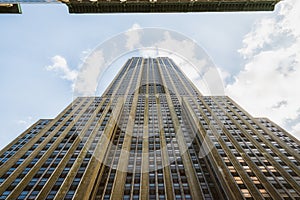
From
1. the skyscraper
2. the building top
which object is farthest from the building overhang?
the skyscraper

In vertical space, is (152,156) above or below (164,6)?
below

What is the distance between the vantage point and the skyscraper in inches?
1448

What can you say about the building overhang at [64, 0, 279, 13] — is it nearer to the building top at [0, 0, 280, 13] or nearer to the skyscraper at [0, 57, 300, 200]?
the building top at [0, 0, 280, 13]

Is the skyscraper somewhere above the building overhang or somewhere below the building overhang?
below

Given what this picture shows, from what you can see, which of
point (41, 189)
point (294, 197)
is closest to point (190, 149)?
point (294, 197)

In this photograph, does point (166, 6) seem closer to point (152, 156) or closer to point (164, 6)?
point (164, 6)

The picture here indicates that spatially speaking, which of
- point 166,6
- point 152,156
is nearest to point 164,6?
point 166,6

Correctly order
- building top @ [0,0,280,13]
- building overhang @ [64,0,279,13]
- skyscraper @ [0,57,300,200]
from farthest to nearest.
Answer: skyscraper @ [0,57,300,200], building overhang @ [64,0,279,13], building top @ [0,0,280,13]

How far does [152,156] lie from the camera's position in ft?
165

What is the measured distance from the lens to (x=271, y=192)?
33500 millimetres

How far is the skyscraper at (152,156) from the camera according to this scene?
36781 mm

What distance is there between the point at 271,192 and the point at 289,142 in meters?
21.7

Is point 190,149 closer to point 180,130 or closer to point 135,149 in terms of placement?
point 180,130

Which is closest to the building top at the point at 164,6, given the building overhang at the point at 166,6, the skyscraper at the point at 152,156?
the building overhang at the point at 166,6
